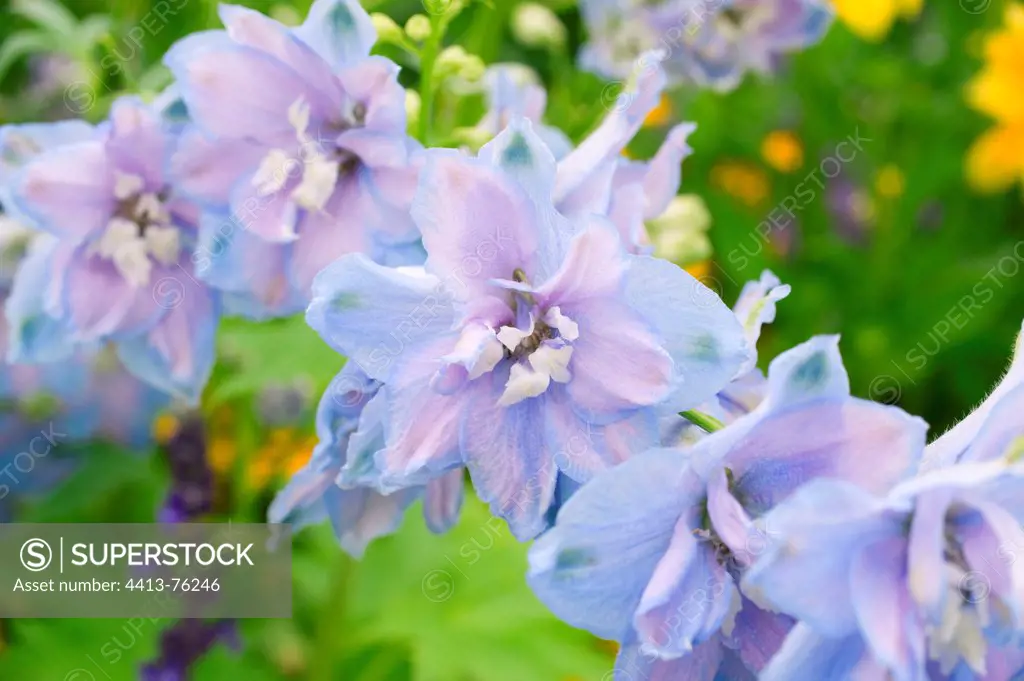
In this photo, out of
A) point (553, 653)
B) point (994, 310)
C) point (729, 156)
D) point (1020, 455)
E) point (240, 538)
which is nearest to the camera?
point (1020, 455)

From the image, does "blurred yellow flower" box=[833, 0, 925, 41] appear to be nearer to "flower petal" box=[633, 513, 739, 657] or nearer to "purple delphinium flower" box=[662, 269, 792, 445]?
"purple delphinium flower" box=[662, 269, 792, 445]

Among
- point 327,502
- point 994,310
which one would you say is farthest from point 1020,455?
point 994,310

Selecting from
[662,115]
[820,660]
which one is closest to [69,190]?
[820,660]

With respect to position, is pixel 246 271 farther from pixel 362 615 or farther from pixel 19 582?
pixel 362 615

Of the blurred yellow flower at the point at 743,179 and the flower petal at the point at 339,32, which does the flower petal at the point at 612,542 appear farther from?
the blurred yellow flower at the point at 743,179

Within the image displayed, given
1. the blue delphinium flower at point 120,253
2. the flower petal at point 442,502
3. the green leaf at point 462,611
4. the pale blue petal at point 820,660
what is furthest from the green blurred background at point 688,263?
the pale blue petal at point 820,660

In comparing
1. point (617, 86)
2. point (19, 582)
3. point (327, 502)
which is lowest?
point (19, 582)

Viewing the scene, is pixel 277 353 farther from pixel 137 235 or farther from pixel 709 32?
pixel 709 32

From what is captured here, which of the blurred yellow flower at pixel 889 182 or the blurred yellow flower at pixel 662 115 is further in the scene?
the blurred yellow flower at pixel 889 182
